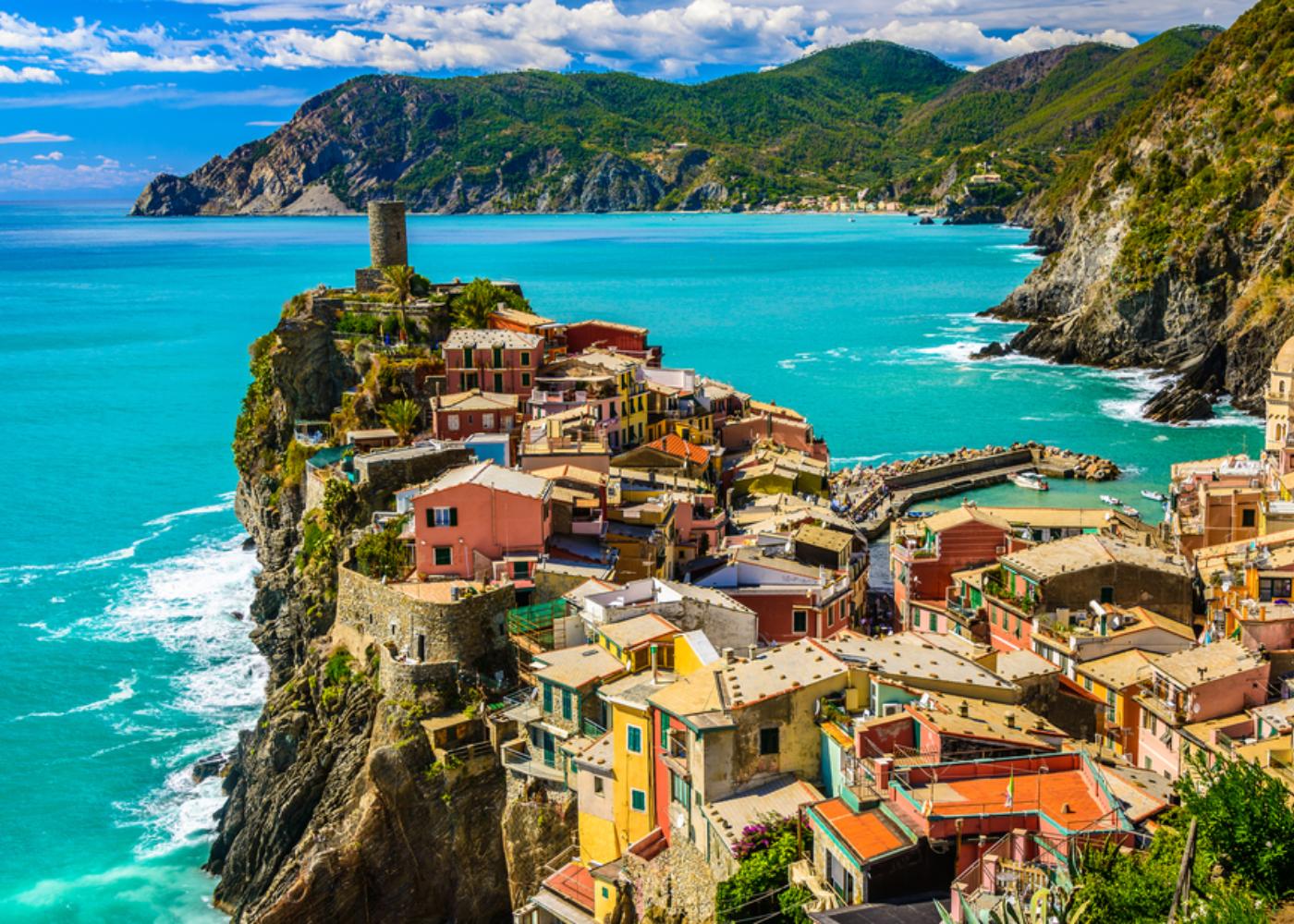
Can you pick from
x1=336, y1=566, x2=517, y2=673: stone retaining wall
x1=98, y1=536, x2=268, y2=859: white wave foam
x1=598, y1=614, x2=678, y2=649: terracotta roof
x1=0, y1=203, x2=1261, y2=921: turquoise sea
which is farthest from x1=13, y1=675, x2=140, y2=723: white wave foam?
x1=598, y1=614, x2=678, y2=649: terracotta roof

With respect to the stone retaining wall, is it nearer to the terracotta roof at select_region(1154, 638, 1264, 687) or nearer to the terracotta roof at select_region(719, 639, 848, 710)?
the terracotta roof at select_region(719, 639, 848, 710)

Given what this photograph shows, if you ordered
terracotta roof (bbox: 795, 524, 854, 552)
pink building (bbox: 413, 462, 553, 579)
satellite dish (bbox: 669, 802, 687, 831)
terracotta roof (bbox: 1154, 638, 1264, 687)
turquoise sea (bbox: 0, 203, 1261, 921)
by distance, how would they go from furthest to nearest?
1. turquoise sea (bbox: 0, 203, 1261, 921)
2. terracotta roof (bbox: 795, 524, 854, 552)
3. pink building (bbox: 413, 462, 553, 579)
4. terracotta roof (bbox: 1154, 638, 1264, 687)
5. satellite dish (bbox: 669, 802, 687, 831)

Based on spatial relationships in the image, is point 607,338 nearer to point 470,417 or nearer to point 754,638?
point 470,417

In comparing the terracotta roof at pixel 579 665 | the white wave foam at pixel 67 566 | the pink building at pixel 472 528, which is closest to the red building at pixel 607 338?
the white wave foam at pixel 67 566

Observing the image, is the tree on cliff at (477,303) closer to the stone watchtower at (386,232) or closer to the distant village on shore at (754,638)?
the distant village on shore at (754,638)

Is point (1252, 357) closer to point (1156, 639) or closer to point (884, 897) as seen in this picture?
point (1156, 639)

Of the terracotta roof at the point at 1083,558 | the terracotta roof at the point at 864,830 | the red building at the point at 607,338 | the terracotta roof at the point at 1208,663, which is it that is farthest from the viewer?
the red building at the point at 607,338
